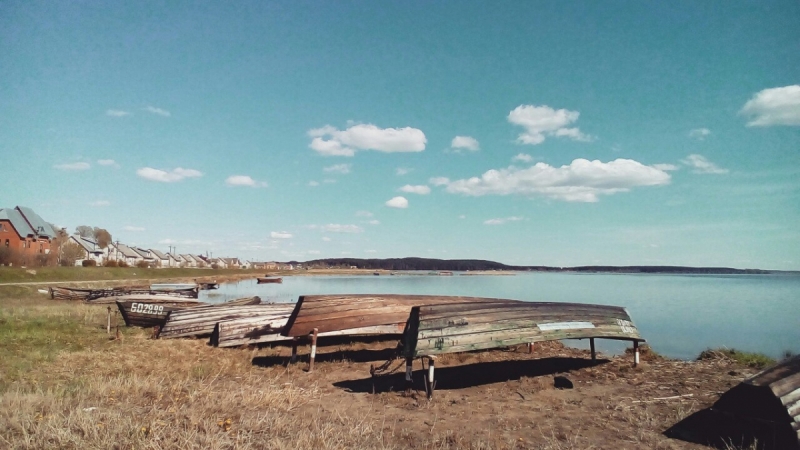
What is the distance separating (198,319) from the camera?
12.4 metres

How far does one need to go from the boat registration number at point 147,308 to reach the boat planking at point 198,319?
3.16m

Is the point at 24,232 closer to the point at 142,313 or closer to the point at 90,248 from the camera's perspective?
→ the point at 90,248

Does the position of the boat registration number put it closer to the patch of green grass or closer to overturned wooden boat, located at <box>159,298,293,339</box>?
overturned wooden boat, located at <box>159,298,293,339</box>

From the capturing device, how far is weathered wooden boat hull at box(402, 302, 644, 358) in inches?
277

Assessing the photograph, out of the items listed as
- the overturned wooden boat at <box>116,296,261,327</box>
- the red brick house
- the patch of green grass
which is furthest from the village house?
the patch of green grass

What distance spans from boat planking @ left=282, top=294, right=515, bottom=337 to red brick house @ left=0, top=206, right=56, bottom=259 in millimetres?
61918

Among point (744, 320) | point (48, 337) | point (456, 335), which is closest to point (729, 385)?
point (456, 335)

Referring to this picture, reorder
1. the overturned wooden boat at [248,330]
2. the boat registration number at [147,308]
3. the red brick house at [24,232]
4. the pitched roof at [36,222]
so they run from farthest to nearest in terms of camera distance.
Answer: the pitched roof at [36,222] < the red brick house at [24,232] < the boat registration number at [147,308] < the overturned wooden boat at [248,330]

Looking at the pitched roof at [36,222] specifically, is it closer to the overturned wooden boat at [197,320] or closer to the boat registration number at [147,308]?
the boat registration number at [147,308]

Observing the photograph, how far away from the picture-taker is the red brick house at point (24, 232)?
59.2m

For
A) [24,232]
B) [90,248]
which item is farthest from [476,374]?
[90,248]

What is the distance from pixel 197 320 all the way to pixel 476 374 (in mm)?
7918

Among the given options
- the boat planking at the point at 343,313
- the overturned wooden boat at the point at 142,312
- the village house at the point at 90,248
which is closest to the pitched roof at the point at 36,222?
the village house at the point at 90,248

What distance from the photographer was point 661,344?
16.4 meters
